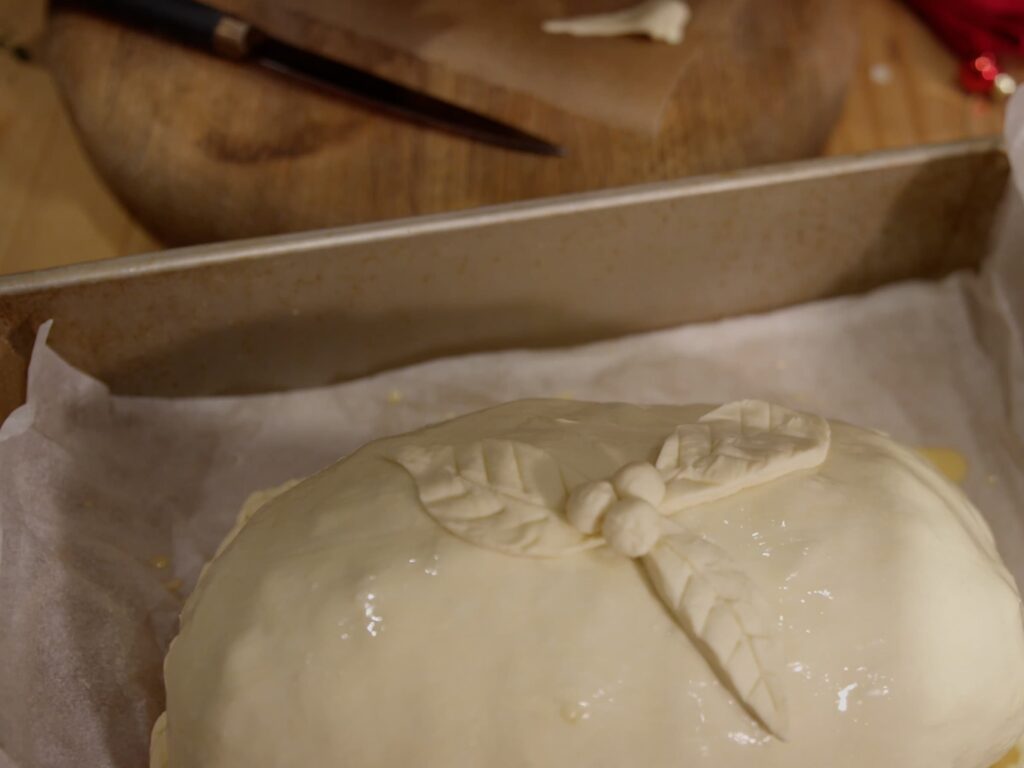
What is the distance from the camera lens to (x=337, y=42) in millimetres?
1431

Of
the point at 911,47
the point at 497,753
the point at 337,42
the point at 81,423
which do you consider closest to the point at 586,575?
the point at 497,753

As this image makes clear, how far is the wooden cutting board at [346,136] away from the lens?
4.21ft

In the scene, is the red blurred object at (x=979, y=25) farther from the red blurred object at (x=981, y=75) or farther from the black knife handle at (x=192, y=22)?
the black knife handle at (x=192, y=22)

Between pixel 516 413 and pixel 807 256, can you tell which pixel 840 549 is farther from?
pixel 807 256

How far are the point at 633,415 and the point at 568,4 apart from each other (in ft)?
A: 2.52

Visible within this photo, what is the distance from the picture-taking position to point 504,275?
119 cm

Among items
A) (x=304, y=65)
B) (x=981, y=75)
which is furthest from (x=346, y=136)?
(x=981, y=75)

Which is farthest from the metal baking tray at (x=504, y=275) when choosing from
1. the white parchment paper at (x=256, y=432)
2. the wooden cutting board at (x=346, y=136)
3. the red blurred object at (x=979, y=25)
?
the red blurred object at (x=979, y=25)

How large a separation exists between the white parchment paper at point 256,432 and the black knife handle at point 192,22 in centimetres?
49

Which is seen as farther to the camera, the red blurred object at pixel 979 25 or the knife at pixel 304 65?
the red blurred object at pixel 979 25

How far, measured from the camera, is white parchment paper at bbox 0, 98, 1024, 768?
976 mm

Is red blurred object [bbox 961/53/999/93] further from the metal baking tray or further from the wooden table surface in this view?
the metal baking tray

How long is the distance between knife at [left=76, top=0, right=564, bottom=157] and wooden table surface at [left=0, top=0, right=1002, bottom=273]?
10.0 inches

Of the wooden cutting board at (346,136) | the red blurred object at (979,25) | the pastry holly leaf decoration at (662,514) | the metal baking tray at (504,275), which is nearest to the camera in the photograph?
the pastry holly leaf decoration at (662,514)
